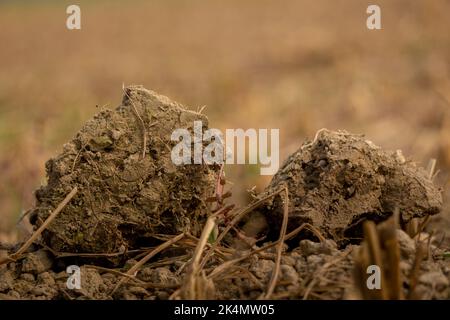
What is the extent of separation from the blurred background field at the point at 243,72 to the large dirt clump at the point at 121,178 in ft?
3.93

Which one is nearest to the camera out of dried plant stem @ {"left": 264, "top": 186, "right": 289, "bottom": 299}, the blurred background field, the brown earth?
dried plant stem @ {"left": 264, "top": 186, "right": 289, "bottom": 299}

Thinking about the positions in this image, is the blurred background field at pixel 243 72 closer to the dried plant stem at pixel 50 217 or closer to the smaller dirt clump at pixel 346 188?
the smaller dirt clump at pixel 346 188

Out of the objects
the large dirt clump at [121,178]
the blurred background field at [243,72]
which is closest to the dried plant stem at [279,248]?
the large dirt clump at [121,178]

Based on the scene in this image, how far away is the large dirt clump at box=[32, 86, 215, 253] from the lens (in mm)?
2393

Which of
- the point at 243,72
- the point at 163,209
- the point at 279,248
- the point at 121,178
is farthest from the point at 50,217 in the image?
the point at 243,72

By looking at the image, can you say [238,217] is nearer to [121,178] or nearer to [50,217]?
[121,178]

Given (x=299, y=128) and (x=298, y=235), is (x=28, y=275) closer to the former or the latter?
(x=298, y=235)

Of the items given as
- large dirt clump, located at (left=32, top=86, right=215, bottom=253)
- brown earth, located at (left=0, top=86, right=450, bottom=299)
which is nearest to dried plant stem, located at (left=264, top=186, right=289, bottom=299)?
brown earth, located at (left=0, top=86, right=450, bottom=299)

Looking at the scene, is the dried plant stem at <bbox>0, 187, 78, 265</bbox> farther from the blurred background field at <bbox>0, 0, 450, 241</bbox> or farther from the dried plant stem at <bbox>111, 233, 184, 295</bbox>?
the blurred background field at <bbox>0, 0, 450, 241</bbox>

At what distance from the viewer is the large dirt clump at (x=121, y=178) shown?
7.85ft

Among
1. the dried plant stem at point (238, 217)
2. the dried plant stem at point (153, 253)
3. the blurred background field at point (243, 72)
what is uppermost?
the blurred background field at point (243, 72)

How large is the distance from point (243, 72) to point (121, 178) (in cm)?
976

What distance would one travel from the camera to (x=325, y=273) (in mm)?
2139

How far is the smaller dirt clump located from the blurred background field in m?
0.97
